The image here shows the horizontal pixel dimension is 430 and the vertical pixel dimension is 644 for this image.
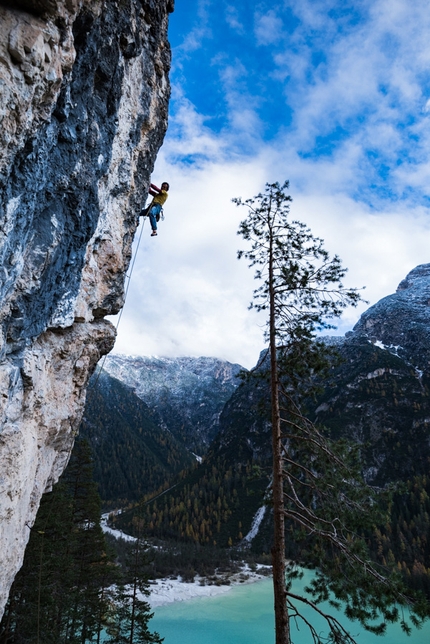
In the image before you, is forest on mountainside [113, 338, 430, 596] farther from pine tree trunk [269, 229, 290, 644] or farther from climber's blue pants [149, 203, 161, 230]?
climber's blue pants [149, 203, 161, 230]

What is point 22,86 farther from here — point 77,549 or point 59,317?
point 77,549

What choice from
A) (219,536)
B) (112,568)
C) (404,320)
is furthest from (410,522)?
(404,320)

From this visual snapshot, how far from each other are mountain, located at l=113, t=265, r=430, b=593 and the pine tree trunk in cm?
6636

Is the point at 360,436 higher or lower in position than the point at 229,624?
higher

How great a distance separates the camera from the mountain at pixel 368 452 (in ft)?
275

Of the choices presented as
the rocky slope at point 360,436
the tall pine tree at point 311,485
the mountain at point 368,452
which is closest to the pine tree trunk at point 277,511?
the tall pine tree at point 311,485

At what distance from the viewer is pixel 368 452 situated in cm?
9756

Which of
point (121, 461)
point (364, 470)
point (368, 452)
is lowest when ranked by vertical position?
point (364, 470)

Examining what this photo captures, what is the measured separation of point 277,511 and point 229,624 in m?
48.0

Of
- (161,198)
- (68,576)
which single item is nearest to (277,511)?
(161,198)

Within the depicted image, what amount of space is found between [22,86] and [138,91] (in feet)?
19.2

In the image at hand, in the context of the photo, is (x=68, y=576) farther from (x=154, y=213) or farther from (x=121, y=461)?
(x=121, y=461)

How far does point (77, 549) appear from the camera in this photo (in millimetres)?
18125

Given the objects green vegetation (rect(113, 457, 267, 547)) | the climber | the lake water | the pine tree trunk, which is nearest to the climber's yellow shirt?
the climber
